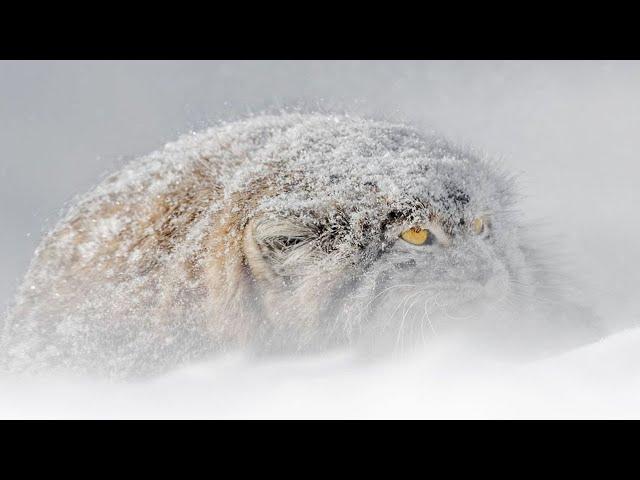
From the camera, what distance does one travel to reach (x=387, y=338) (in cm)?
374

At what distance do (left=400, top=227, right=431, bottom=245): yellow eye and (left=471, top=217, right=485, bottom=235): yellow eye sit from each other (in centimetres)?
36

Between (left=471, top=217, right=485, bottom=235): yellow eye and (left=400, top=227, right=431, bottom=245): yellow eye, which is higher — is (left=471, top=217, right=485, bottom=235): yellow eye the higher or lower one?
the higher one

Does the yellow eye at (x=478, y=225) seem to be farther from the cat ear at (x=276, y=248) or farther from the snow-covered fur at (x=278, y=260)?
the cat ear at (x=276, y=248)

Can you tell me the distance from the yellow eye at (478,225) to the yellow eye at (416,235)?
36cm

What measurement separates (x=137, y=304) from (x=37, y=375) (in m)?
0.80

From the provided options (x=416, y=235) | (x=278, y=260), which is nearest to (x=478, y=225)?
(x=416, y=235)

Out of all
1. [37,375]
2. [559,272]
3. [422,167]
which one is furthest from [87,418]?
[559,272]

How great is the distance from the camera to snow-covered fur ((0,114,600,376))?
11.8ft

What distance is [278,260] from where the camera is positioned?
3.68 metres

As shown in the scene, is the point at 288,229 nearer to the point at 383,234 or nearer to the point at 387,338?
the point at 383,234

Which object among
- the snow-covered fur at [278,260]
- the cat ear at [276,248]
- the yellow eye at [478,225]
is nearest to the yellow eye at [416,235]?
the snow-covered fur at [278,260]

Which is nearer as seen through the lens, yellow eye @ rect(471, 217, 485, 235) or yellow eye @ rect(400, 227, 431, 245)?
yellow eye @ rect(400, 227, 431, 245)

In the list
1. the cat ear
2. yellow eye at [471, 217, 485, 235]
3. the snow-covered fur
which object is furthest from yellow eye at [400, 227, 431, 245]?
the cat ear

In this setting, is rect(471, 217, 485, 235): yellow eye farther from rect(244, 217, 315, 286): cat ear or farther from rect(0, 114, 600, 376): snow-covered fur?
rect(244, 217, 315, 286): cat ear
